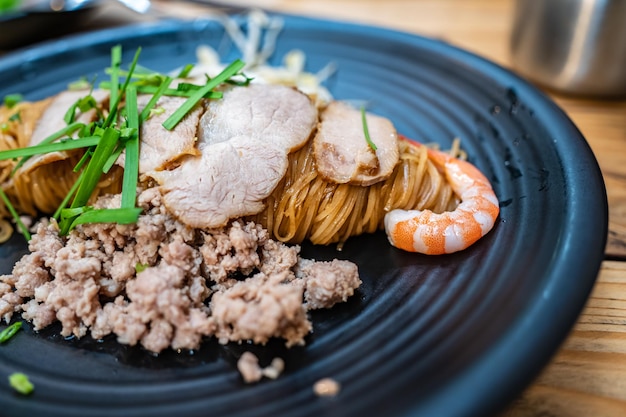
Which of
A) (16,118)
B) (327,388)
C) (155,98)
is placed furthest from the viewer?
(16,118)

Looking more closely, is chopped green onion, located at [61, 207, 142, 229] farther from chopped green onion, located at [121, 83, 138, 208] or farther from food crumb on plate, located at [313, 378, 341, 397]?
food crumb on plate, located at [313, 378, 341, 397]

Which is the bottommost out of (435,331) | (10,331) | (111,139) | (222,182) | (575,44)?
(10,331)

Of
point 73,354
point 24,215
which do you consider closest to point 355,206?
point 73,354

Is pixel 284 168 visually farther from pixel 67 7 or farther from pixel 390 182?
pixel 67 7

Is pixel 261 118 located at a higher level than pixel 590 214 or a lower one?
higher

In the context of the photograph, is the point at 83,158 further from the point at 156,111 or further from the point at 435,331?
the point at 435,331

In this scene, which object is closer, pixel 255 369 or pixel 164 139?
pixel 255 369

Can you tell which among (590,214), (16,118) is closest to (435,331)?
(590,214)
